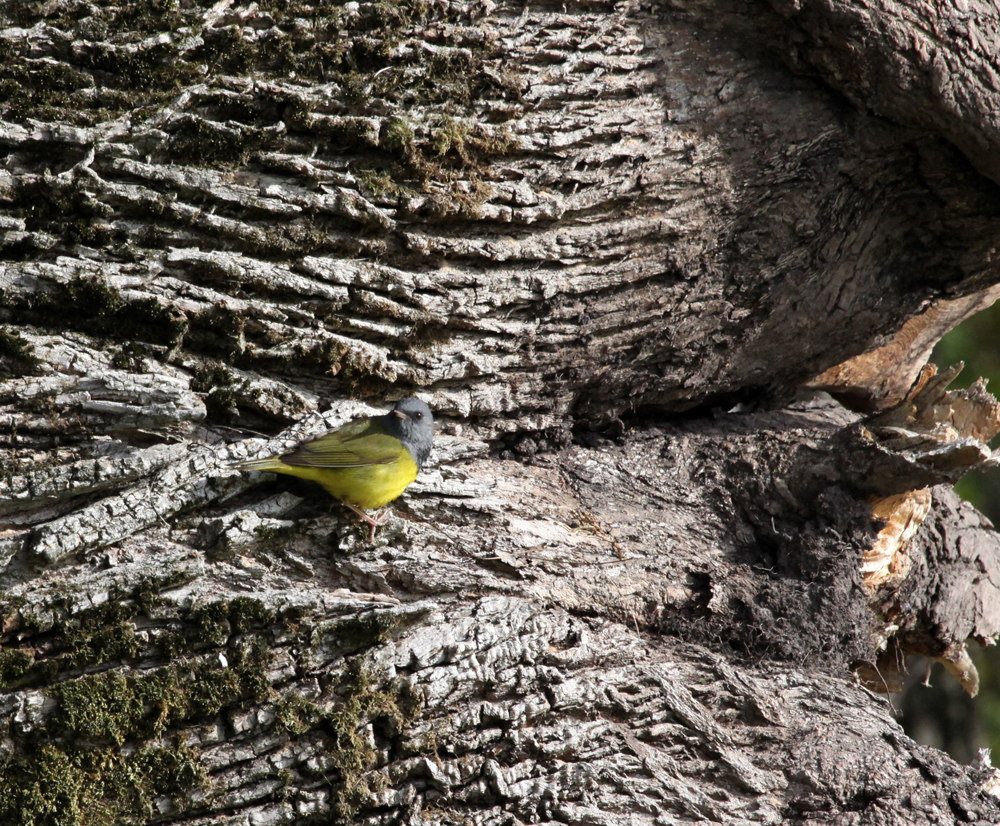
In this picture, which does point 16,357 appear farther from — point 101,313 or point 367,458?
point 367,458

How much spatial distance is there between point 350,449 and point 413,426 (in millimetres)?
360

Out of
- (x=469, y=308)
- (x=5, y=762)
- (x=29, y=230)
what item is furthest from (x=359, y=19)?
(x=5, y=762)

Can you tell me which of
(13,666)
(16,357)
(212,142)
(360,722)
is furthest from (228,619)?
(212,142)

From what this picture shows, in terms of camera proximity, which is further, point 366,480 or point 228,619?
point 366,480

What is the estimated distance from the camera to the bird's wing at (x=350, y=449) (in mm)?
3535

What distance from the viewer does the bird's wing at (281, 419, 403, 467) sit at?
11.6 ft

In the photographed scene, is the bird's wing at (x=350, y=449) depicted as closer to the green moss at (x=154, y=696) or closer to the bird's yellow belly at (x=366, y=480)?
the bird's yellow belly at (x=366, y=480)

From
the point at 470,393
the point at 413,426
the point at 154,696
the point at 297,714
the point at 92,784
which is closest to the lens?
the point at 92,784

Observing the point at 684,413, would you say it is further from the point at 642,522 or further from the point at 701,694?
the point at 701,694

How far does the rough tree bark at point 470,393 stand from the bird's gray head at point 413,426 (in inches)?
7.2

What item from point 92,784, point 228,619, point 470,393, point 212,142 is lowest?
point 92,784

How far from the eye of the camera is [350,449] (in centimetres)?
367

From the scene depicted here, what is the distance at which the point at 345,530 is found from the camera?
12.0 ft

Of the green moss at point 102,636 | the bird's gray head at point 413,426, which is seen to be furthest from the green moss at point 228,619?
the bird's gray head at point 413,426
